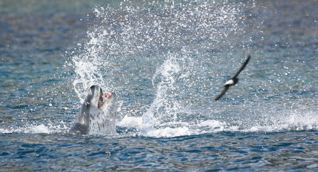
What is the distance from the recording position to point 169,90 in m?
23.0

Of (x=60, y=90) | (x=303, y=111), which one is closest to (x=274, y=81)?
(x=303, y=111)

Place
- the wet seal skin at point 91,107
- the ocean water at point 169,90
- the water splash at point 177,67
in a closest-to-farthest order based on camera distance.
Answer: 1. the ocean water at point 169,90
2. the wet seal skin at point 91,107
3. the water splash at point 177,67

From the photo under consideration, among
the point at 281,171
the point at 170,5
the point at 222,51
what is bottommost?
the point at 281,171

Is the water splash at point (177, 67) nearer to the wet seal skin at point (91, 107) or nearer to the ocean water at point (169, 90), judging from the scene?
the ocean water at point (169, 90)

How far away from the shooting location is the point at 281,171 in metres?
13.5

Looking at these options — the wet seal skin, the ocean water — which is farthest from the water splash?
the wet seal skin

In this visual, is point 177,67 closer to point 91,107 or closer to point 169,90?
point 169,90

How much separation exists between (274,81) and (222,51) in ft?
19.9

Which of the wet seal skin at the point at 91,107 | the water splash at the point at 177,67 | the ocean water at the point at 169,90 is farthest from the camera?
the water splash at the point at 177,67

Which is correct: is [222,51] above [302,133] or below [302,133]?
above

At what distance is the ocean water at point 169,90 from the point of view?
14.9m

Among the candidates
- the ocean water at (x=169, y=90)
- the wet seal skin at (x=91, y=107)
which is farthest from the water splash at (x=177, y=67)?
the wet seal skin at (x=91, y=107)

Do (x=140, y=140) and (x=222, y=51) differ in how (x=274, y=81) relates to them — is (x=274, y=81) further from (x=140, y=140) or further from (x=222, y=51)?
(x=140, y=140)

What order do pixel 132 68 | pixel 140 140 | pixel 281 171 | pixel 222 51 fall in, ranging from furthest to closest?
pixel 222 51
pixel 132 68
pixel 140 140
pixel 281 171
